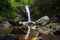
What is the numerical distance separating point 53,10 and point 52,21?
5.66 feet

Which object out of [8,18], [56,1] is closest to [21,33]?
[8,18]

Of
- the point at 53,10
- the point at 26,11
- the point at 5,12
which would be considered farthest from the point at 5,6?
the point at 53,10

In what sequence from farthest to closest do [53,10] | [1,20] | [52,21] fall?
[53,10]
[52,21]
[1,20]

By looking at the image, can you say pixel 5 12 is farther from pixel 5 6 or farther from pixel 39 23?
pixel 39 23

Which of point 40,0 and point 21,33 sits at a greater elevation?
point 40,0

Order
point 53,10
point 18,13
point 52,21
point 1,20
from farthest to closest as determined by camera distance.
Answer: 1. point 18,13
2. point 53,10
3. point 52,21
4. point 1,20

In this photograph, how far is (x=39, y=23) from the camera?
63.2 feet

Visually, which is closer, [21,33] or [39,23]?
[21,33]

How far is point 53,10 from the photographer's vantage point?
2108 cm

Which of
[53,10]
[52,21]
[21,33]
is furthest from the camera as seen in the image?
[53,10]

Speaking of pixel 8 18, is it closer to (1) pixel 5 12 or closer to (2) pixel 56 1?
(1) pixel 5 12

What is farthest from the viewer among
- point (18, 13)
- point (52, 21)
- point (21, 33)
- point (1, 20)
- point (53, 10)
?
point (18, 13)

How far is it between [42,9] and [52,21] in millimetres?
2514

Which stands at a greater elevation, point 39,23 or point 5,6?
point 5,6
